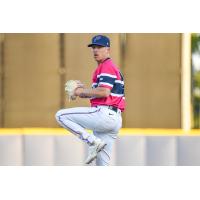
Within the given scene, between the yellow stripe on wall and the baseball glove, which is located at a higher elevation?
the baseball glove

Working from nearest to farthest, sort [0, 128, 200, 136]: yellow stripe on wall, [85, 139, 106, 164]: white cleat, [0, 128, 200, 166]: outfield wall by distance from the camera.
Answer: [85, 139, 106, 164]: white cleat < [0, 128, 200, 166]: outfield wall < [0, 128, 200, 136]: yellow stripe on wall

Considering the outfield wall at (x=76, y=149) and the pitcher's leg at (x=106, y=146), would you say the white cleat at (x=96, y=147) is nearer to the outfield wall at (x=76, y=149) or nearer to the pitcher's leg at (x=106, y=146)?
the pitcher's leg at (x=106, y=146)

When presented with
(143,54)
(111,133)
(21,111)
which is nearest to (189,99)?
(143,54)

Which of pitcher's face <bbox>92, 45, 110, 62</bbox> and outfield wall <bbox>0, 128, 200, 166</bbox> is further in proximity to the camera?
outfield wall <bbox>0, 128, 200, 166</bbox>

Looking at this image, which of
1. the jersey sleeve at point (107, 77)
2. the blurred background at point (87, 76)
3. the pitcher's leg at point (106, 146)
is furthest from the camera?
the blurred background at point (87, 76)

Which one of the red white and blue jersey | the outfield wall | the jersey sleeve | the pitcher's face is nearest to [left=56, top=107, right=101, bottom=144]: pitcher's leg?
the red white and blue jersey

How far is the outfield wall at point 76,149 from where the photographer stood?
1229 centimetres

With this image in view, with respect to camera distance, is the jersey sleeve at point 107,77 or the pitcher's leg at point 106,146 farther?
the pitcher's leg at point 106,146

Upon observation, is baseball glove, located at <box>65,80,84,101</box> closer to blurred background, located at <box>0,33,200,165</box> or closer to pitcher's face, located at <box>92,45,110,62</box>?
pitcher's face, located at <box>92,45,110,62</box>

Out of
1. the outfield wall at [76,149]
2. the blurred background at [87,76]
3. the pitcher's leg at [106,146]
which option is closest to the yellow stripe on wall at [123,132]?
the outfield wall at [76,149]

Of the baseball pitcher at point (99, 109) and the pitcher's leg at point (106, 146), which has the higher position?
the baseball pitcher at point (99, 109)

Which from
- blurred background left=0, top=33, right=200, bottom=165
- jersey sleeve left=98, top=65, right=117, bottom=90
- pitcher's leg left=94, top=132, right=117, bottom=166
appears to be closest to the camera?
jersey sleeve left=98, top=65, right=117, bottom=90

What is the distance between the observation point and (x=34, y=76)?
44.9ft

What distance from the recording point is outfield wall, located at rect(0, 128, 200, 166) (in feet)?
40.3
